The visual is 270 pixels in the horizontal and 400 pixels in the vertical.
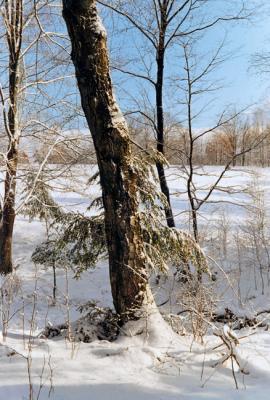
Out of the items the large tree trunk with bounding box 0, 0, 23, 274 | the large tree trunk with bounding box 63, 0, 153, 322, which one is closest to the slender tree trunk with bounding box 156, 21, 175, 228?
the large tree trunk with bounding box 0, 0, 23, 274

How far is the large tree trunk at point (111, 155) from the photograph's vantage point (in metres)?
3.37

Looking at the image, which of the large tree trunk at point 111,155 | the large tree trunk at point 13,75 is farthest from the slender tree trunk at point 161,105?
the large tree trunk at point 111,155

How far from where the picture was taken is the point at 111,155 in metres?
3.45

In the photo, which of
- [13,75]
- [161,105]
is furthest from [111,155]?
[13,75]

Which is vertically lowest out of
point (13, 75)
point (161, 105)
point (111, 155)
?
point (111, 155)

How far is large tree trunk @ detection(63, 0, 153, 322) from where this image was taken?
3365 mm

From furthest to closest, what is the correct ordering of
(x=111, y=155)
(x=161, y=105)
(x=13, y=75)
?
(x=161, y=105)
(x=13, y=75)
(x=111, y=155)

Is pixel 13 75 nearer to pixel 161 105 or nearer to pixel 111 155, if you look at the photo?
pixel 161 105

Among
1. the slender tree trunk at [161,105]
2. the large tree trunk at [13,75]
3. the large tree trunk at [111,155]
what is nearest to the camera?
the large tree trunk at [111,155]

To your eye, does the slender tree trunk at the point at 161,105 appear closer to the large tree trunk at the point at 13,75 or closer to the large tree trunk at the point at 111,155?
the large tree trunk at the point at 13,75

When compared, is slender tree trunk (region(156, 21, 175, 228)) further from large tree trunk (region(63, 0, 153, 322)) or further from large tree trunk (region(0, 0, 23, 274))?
large tree trunk (region(63, 0, 153, 322))

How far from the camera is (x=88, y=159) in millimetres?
10125

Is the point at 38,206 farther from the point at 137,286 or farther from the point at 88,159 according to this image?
the point at 137,286

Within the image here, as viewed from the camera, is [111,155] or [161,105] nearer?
[111,155]
